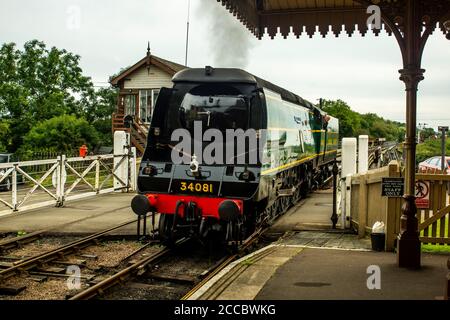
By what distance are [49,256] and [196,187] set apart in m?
2.68

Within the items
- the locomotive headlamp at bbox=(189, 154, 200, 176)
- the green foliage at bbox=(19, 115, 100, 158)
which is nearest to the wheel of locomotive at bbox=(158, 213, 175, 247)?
the locomotive headlamp at bbox=(189, 154, 200, 176)

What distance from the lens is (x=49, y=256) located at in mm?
8930

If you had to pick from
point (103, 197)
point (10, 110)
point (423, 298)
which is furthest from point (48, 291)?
point (10, 110)

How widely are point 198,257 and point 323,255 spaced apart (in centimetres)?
231

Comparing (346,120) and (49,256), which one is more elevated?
(346,120)

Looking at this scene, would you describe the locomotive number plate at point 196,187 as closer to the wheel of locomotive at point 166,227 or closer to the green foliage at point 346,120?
the wheel of locomotive at point 166,227

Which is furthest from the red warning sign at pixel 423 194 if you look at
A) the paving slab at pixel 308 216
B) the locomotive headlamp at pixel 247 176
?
the paving slab at pixel 308 216

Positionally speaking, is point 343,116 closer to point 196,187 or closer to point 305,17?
point 305,17

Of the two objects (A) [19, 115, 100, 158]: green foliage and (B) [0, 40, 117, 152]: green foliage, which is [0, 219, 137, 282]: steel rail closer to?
(A) [19, 115, 100, 158]: green foliage

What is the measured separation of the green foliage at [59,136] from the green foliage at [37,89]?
4.45 meters

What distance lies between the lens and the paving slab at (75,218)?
1154 centimetres

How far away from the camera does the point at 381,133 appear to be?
84.3m

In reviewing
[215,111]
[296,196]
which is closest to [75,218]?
[215,111]

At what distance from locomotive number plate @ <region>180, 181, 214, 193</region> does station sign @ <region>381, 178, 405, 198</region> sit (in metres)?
2.88
